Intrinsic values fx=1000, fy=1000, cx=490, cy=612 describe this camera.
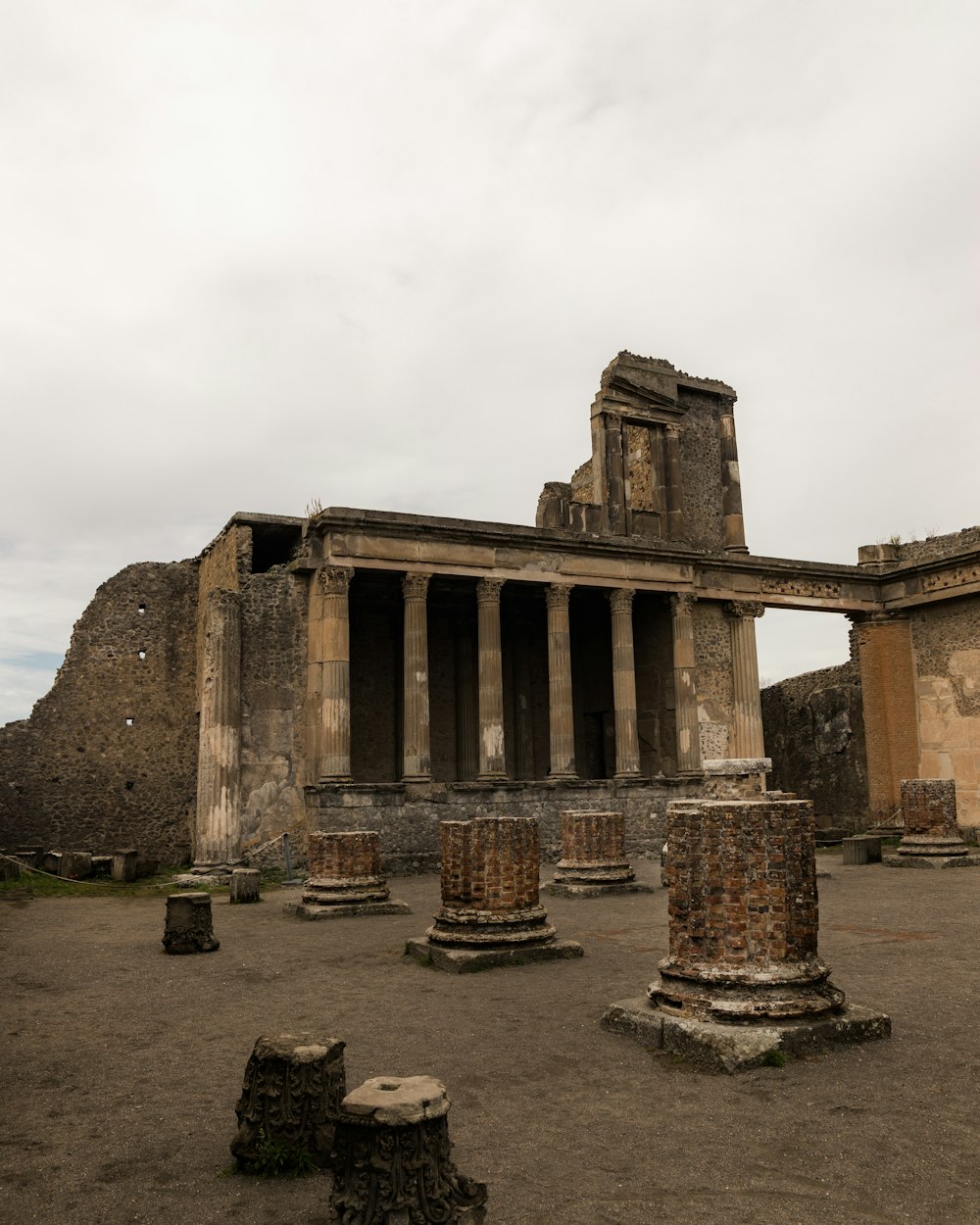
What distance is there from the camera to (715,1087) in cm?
462

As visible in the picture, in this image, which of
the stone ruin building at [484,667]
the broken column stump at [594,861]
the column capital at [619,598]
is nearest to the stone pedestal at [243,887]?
the stone ruin building at [484,667]

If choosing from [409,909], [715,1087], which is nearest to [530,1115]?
[715,1087]

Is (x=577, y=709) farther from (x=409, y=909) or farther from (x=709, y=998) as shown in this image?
(x=709, y=998)

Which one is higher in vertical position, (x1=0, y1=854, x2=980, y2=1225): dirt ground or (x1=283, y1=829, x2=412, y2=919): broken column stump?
(x1=283, y1=829, x2=412, y2=919): broken column stump

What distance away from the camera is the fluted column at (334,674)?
17062 mm

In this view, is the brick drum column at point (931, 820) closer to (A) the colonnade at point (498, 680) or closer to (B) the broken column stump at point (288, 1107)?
(A) the colonnade at point (498, 680)

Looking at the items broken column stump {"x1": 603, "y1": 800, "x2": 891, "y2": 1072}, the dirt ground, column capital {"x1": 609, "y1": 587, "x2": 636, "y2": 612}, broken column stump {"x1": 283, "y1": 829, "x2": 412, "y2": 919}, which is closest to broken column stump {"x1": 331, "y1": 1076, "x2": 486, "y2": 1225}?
the dirt ground

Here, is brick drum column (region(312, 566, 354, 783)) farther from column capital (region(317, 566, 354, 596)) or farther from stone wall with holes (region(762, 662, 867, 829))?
stone wall with holes (region(762, 662, 867, 829))

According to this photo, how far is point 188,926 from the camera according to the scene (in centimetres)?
895

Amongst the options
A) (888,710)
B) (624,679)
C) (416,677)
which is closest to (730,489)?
(888,710)

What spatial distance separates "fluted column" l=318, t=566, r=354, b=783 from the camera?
17.1 metres

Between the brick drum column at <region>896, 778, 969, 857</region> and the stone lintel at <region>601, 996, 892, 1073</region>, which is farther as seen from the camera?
the brick drum column at <region>896, 778, 969, 857</region>

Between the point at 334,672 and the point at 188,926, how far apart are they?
343 inches

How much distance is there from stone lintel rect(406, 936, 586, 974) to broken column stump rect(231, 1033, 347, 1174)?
3.77 meters
